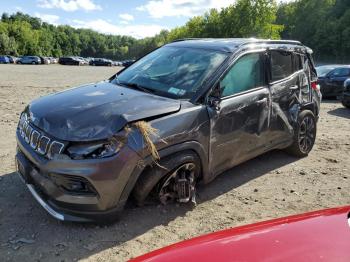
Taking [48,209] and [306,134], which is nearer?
[48,209]

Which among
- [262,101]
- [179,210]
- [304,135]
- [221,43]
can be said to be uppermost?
[221,43]

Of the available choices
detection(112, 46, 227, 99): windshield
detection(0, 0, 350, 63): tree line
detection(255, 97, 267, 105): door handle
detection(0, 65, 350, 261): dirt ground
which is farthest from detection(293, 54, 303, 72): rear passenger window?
detection(0, 0, 350, 63): tree line

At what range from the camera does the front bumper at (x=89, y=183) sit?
3.39m

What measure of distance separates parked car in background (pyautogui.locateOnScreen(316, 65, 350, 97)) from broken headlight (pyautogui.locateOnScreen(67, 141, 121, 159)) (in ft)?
44.8

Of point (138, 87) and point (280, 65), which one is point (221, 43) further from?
point (138, 87)

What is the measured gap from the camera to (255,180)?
5.28 meters

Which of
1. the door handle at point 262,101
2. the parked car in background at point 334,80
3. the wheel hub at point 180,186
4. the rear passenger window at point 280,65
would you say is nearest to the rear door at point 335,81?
the parked car in background at point 334,80

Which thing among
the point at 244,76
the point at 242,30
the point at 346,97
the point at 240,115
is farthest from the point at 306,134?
the point at 242,30

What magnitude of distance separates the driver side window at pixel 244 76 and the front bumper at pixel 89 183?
1591mm

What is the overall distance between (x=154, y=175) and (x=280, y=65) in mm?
2859

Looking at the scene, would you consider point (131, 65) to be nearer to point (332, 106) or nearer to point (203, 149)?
point (203, 149)

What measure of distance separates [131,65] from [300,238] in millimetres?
4001

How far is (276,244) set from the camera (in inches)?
79.9

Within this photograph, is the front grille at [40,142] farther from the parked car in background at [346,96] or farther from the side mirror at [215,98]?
the parked car in background at [346,96]
